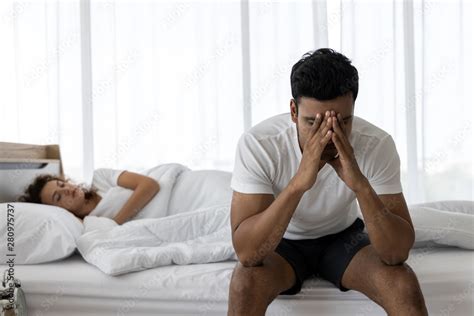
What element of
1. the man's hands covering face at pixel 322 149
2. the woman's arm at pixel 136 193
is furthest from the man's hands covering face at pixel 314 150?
the woman's arm at pixel 136 193

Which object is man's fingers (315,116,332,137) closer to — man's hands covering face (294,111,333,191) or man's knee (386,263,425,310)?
man's hands covering face (294,111,333,191)

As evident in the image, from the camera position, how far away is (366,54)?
2967 mm

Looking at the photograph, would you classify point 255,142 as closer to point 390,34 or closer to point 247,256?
point 247,256

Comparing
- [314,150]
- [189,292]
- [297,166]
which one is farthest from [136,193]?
[314,150]

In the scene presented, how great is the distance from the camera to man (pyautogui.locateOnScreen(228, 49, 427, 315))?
1267 millimetres

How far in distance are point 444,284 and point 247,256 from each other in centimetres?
54

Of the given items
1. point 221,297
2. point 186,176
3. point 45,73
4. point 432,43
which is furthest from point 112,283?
point 432,43

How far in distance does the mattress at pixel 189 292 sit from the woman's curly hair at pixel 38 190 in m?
0.54

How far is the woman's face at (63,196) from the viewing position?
2076 millimetres

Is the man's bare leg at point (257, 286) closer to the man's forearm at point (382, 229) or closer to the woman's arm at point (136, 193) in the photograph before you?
the man's forearm at point (382, 229)

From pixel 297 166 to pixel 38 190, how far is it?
3.76 ft

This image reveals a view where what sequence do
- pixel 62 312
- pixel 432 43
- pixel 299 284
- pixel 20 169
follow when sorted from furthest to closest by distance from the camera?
pixel 432 43 → pixel 20 169 → pixel 62 312 → pixel 299 284

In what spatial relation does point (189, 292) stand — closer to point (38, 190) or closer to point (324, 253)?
point (324, 253)

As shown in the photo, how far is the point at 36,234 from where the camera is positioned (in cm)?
165
